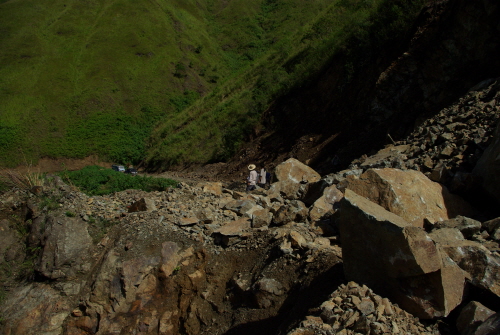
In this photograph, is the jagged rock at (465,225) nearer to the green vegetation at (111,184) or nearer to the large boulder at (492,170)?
the large boulder at (492,170)

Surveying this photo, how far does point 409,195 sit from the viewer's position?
5836 millimetres

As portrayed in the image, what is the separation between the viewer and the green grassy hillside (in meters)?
24.8

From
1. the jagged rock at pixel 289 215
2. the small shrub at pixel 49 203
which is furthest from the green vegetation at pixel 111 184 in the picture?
the jagged rock at pixel 289 215

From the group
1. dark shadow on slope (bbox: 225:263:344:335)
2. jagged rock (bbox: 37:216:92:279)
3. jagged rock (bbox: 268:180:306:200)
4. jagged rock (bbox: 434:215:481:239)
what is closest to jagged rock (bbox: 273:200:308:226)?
dark shadow on slope (bbox: 225:263:344:335)

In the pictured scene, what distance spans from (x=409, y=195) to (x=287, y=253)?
2.41 meters

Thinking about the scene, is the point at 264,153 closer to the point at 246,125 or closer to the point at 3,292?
the point at 246,125

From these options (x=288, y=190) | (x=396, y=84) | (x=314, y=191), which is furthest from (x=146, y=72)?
(x=314, y=191)

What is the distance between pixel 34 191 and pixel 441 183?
401 inches

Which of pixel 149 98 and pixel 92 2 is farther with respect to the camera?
pixel 92 2

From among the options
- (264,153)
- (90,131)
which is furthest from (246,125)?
(90,131)

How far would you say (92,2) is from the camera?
215 ft

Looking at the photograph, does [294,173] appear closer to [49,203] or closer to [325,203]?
[325,203]

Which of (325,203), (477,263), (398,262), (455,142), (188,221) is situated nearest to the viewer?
(398,262)

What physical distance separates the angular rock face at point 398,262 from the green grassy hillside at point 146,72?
15.9 meters
